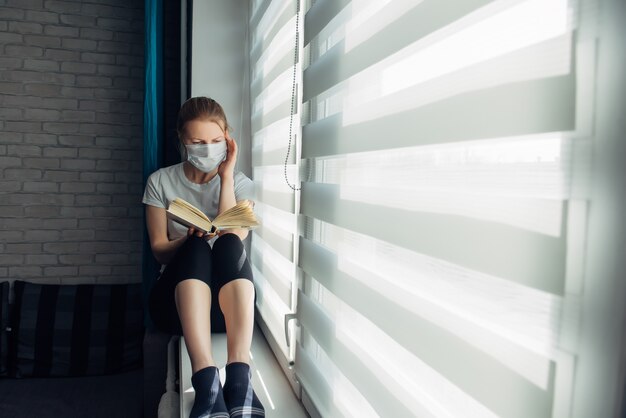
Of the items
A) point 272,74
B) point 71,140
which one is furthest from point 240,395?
point 71,140

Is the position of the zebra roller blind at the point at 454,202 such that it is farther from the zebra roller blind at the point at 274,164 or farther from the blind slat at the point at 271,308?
the blind slat at the point at 271,308

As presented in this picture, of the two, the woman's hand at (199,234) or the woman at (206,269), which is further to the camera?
the woman's hand at (199,234)

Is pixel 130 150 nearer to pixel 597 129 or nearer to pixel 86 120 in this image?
pixel 86 120

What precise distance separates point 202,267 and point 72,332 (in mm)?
1834

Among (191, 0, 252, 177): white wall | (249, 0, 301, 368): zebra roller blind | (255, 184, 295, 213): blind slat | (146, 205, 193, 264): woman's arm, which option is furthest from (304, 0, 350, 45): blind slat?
(191, 0, 252, 177): white wall

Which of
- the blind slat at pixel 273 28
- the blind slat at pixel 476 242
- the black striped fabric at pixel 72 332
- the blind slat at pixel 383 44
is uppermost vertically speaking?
the blind slat at pixel 273 28

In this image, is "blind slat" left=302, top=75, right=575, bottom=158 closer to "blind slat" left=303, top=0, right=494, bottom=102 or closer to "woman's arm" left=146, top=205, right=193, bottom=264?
"blind slat" left=303, top=0, right=494, bottom=102

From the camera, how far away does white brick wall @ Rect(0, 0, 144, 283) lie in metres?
3.09

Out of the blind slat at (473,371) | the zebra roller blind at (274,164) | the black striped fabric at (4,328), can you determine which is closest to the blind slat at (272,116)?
the zebra roller blind at (274,164)

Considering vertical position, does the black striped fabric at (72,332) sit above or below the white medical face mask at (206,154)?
below

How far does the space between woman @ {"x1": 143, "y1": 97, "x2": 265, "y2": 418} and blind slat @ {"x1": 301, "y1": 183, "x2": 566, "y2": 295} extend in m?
0.64

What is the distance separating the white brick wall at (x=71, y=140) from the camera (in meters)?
3.09

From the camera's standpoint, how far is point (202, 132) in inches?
71.4

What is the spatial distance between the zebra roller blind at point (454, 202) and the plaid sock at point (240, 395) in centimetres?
23
